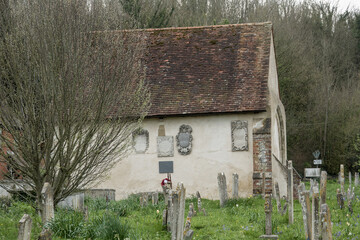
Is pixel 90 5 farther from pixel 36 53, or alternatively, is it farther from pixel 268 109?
pixel 268 109

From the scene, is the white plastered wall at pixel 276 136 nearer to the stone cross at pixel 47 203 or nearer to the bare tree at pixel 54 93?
the bare tree at pixel 54 93

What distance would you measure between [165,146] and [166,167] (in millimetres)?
887

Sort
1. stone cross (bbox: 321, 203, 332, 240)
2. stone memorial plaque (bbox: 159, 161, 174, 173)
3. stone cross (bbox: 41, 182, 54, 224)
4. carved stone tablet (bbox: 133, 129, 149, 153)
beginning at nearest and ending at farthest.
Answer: stone cross (bbox: 321, 203, 332, 240) < stone cross (bbox: 41, 182, 54, 224) < stone memorial plaque (bbox: 159, 161, 174, 173) < carved stone tablet (bbox: 133, 129, 149, 153)

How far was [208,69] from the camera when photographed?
2033 centimetres

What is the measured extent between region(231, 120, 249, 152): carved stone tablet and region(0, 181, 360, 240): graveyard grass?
12.9 feet

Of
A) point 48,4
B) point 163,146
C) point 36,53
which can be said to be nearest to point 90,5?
point 48,4

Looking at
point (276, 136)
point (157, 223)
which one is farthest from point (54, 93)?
point (276, 136)

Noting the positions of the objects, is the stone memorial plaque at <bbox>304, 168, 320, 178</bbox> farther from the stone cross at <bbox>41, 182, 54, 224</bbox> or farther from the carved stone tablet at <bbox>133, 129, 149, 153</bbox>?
the stone cross at <bbox>41, 182, 54, 224</bbox>

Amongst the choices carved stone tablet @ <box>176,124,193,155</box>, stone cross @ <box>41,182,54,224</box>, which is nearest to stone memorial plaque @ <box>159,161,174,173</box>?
carved stone tablet @ <box>176,124,193,155</box>

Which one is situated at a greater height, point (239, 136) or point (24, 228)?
point (239, 136)

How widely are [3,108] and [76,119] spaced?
140cm

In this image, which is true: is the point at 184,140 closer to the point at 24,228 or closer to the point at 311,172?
the point at 311,172

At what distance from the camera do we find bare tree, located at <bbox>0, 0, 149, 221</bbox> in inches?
462

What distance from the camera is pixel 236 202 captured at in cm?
1530
